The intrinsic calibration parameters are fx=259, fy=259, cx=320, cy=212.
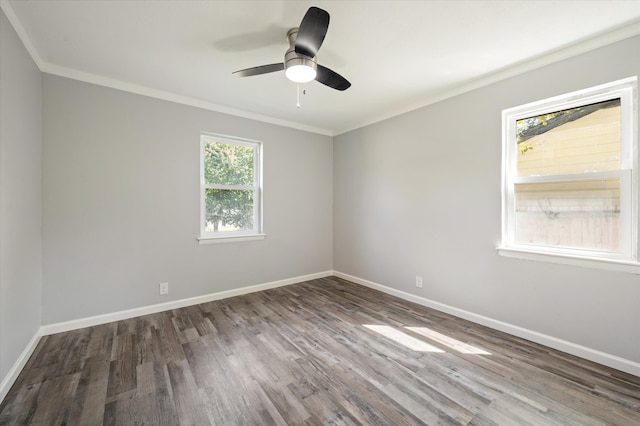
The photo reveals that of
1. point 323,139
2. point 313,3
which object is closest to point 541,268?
point 313,3

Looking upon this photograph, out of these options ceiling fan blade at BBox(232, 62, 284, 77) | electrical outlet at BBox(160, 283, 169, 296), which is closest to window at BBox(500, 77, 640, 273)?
ceiling fan blade at BBox(232, 62, 284, 77)

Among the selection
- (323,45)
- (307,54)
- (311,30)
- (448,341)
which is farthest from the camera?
(448,341)

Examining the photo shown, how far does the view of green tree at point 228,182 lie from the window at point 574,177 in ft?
10.4

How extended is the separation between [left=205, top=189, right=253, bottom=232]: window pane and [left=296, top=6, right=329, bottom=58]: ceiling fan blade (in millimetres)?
2354

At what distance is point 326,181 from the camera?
4625 mm

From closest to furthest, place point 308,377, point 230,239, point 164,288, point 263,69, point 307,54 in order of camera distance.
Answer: point 307,54 < point 308,377 < point 263,69 < point 164,288 < point 230,239

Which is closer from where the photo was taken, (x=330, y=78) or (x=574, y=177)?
(x=330, y=78)

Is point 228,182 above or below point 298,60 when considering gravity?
below

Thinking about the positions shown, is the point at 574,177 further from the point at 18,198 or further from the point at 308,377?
the point at 18,198

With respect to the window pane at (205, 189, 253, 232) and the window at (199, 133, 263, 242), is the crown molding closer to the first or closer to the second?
the window at (199, 133, 263, 242)

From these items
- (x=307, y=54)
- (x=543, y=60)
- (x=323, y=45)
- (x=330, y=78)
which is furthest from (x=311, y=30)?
(x=543, y=60)

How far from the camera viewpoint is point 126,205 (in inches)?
112

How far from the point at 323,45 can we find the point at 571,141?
7.68 feet

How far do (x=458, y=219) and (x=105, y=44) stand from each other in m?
3.76
